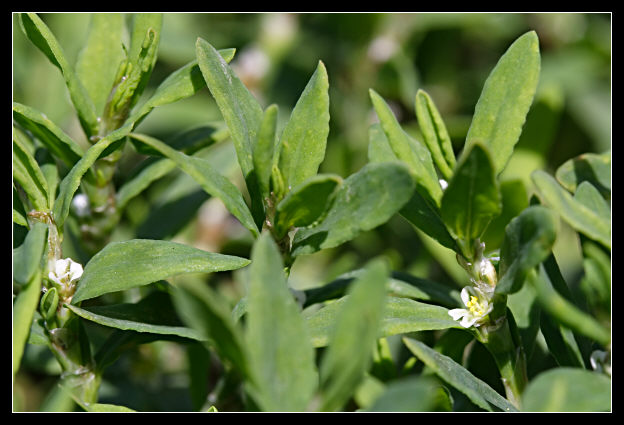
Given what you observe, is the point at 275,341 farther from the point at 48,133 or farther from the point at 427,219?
the point at 48,133

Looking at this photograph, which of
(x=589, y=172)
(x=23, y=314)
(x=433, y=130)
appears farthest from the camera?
(x=589, y=172)

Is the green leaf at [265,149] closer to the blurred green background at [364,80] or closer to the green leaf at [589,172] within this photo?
the green leaf at [589,172]

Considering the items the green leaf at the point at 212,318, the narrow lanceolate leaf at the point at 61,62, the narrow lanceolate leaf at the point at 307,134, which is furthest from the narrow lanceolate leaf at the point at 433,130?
the narrow lanceolate leaf at the point at 61,62

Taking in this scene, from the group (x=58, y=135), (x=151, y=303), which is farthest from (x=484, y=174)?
(x=58, y=135)

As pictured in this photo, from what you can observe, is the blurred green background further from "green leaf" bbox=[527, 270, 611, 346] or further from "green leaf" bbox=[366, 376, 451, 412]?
"green leaf" bbox=[366, 376, 451, 412]

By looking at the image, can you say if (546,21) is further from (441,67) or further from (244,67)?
(244,67)

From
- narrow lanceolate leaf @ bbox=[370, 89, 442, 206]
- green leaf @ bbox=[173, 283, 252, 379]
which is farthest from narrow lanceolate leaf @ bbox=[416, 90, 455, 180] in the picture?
green leaf @ bbox=[173, 283, 252, 379]

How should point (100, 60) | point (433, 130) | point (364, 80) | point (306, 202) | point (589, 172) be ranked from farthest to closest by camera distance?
1. point (364, 80)
2. point (100, 60)
3. point (589, 172)
4. point (433, 130)
5. point (306, 202)

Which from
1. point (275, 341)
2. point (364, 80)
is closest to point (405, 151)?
point (275, 341)
